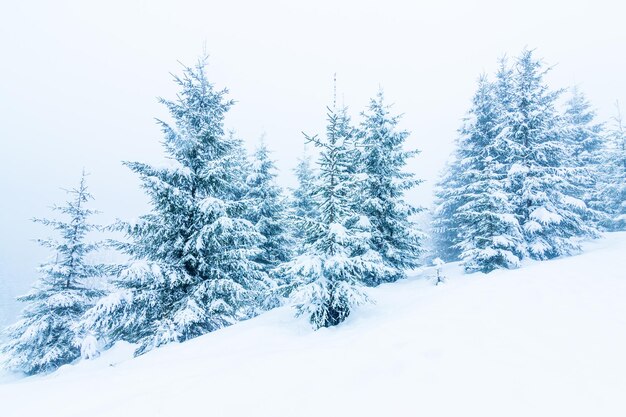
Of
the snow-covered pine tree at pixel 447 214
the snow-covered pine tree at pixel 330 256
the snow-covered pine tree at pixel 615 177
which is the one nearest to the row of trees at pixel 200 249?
the snow-covered pine tree at pixel 330 256

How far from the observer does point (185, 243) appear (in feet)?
40.6

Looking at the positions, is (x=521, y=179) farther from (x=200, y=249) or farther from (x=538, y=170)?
(x=200, y=249)

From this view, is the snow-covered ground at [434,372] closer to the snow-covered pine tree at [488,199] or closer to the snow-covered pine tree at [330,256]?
the snow-covered pine tree at [330,256]

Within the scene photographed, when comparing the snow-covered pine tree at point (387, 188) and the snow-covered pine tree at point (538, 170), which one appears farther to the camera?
the snow-covered pine tree at point (387, 188)

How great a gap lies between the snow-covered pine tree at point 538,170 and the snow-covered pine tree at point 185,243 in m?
14.8

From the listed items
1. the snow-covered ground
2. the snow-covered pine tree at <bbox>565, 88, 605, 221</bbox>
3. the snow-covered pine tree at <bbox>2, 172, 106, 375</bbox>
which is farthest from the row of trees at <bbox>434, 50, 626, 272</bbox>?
the snow-covered pine tree at <bbox>2, 172, 106, 375</bbox>

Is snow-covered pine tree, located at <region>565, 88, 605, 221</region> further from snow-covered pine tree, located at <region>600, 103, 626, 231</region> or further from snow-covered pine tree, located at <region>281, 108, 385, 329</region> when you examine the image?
snow-covered pine tree, located at <region>281, 108, 385, 329</region>

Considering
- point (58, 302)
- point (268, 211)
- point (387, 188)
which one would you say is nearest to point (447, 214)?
point (387, 188)

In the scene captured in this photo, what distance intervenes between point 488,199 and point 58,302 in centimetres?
2253

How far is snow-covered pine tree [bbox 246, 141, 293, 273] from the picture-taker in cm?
2034

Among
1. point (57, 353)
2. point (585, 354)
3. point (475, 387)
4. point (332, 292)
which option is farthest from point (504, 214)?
point (57, 353)

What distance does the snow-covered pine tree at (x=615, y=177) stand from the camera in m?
23.7

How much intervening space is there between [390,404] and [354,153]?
1453 cm

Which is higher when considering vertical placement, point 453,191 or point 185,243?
point 453,191
